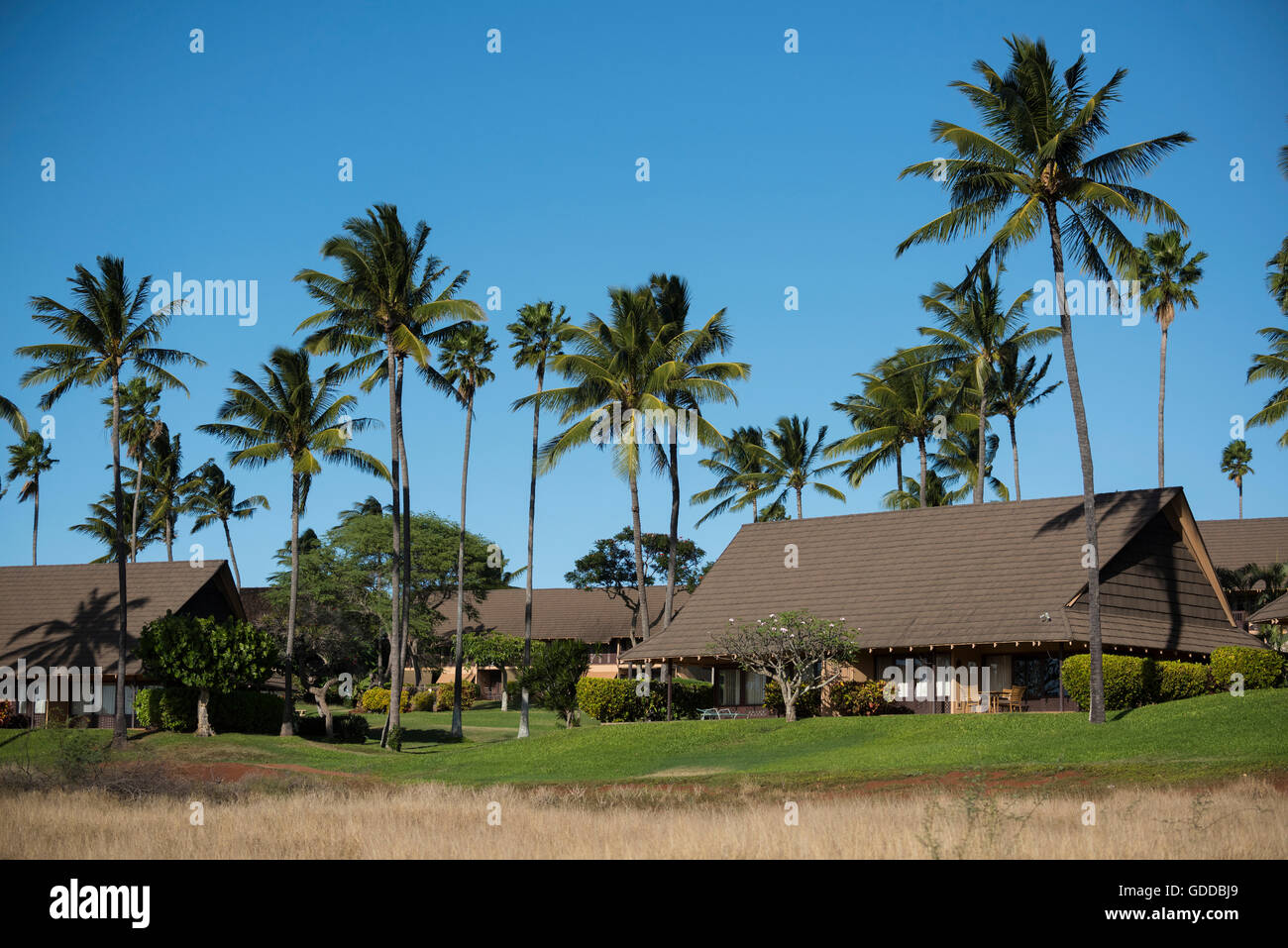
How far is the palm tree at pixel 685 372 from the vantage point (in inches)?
1822

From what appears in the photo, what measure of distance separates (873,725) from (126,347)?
26996mm

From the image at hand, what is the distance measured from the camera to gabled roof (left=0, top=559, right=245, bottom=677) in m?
49.1

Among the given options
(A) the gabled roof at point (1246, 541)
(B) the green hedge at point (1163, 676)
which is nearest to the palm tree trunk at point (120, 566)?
(B) the green hedge at point (1163, 676)

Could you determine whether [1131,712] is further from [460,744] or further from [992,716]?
[460,744]

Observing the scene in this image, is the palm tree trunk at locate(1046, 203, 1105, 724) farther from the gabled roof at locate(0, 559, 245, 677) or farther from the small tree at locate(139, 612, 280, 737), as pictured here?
the gabled roof at locate(0, 559, 245, 677)

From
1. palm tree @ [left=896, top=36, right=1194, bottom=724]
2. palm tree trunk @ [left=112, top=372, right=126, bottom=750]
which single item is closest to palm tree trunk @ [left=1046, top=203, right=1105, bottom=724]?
palm tree @ [left=896, top=36, right=1194, bottom=724]

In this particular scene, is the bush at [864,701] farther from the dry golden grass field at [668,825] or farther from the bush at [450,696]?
the bush at [450,696]

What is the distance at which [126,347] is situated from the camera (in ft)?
137

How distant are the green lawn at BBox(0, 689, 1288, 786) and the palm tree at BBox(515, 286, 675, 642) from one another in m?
10.2

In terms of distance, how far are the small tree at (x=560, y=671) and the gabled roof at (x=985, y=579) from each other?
3.08 metres

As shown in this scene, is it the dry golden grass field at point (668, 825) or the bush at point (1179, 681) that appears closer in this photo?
the dry golden grass field at point (668, 825)
